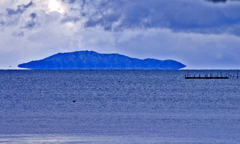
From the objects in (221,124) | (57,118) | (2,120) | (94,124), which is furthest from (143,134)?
(2,120)

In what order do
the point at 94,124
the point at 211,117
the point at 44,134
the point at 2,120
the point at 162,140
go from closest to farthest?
1. the point at 162,140
2. the point at 44,134
3. the point at 94,124
4. the point at 2,120
5. the point at 211,117

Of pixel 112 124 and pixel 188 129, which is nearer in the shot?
pixel 188 129

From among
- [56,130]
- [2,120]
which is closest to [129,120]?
[56,130]

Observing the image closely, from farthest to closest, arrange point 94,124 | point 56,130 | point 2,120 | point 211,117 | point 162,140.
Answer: point 211,117 < point 2,120 < point 94,124 < point 56,130 < point 162,140

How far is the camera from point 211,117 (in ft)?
120

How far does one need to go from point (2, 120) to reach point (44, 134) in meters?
9.63

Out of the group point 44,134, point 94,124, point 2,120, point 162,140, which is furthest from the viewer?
point 2,120

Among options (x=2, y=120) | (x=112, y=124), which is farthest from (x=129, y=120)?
(x=2, y=120)

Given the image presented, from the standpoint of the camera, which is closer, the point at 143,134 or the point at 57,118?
the point at 143,134

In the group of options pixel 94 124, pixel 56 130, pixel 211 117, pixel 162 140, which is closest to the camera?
pixel 162 140

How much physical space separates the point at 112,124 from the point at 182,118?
29.0 ft

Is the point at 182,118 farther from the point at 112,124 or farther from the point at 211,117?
the point at 112,124

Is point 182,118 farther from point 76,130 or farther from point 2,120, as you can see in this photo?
point 2,120

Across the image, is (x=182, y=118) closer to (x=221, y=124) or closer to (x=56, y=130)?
(x=221, y=124)
